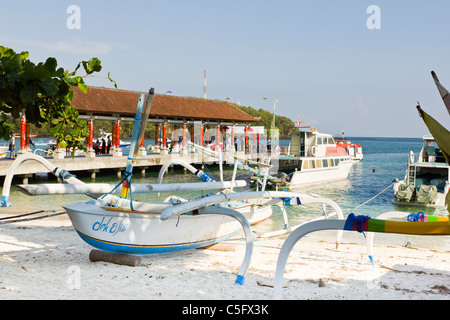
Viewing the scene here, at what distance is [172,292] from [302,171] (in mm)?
23644

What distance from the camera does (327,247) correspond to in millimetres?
11633

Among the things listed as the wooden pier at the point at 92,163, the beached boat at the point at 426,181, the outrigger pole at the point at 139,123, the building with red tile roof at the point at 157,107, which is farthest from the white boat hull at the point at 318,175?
the outrigger pole at the point at 139,123


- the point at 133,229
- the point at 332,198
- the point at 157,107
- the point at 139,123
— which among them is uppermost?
the point at 157,107

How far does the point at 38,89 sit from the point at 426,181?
2714 cm

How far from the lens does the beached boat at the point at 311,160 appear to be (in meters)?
30.0

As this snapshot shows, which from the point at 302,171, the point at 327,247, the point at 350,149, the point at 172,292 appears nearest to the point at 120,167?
the point at 302,171

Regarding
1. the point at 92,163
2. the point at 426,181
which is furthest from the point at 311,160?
the point at 92,163

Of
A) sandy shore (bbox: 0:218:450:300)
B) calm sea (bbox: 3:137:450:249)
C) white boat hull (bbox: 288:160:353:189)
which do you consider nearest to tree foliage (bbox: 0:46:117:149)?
sandy shore (bbox: 0:218:450:300)

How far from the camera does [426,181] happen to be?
2677 centimetres

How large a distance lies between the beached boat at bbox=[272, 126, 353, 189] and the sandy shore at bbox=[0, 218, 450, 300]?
18.6 meters

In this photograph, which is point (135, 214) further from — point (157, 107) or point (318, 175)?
point (157, 107)

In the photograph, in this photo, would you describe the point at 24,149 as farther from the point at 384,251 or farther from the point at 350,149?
the point at 350,149

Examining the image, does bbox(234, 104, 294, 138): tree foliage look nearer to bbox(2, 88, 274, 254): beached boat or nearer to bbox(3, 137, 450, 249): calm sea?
bbox(3, 137, 450, 249): calm sea
